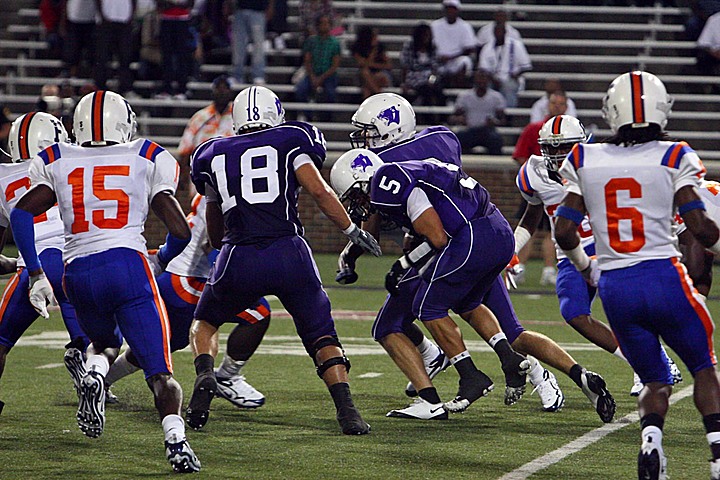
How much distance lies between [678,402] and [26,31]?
14004mm

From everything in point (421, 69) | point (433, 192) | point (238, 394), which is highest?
point (433, 192)

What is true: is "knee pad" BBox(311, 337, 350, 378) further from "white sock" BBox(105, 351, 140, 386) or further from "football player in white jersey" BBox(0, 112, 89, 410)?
"football player in white jersey" BBox(0, 112, 89, 410)

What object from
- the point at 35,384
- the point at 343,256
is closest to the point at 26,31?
the point at 35,384

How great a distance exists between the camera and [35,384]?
7.82 m

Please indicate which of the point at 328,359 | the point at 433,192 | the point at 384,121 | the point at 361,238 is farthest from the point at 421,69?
the point at 328,359

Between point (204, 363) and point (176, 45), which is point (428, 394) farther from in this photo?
point (176, 45)

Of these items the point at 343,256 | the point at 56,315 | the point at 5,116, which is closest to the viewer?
the point at 343,256

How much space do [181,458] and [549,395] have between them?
8.01ft

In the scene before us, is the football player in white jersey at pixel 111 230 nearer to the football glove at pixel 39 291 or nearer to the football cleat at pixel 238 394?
the football glove at pixel 39 291

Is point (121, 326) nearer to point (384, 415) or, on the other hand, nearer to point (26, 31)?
point (384, 415)

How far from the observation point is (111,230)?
18.0 feet

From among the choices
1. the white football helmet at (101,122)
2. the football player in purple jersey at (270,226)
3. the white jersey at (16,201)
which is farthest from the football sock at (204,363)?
the white football helmet at (101,122)

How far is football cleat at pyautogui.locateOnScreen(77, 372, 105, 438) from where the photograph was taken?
217 inches

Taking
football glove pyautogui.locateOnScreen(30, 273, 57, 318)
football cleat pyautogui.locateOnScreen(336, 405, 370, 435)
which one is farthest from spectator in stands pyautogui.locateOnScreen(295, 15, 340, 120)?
football glove pyautogui.locateOnScreen(30, 273, 57, 318)
